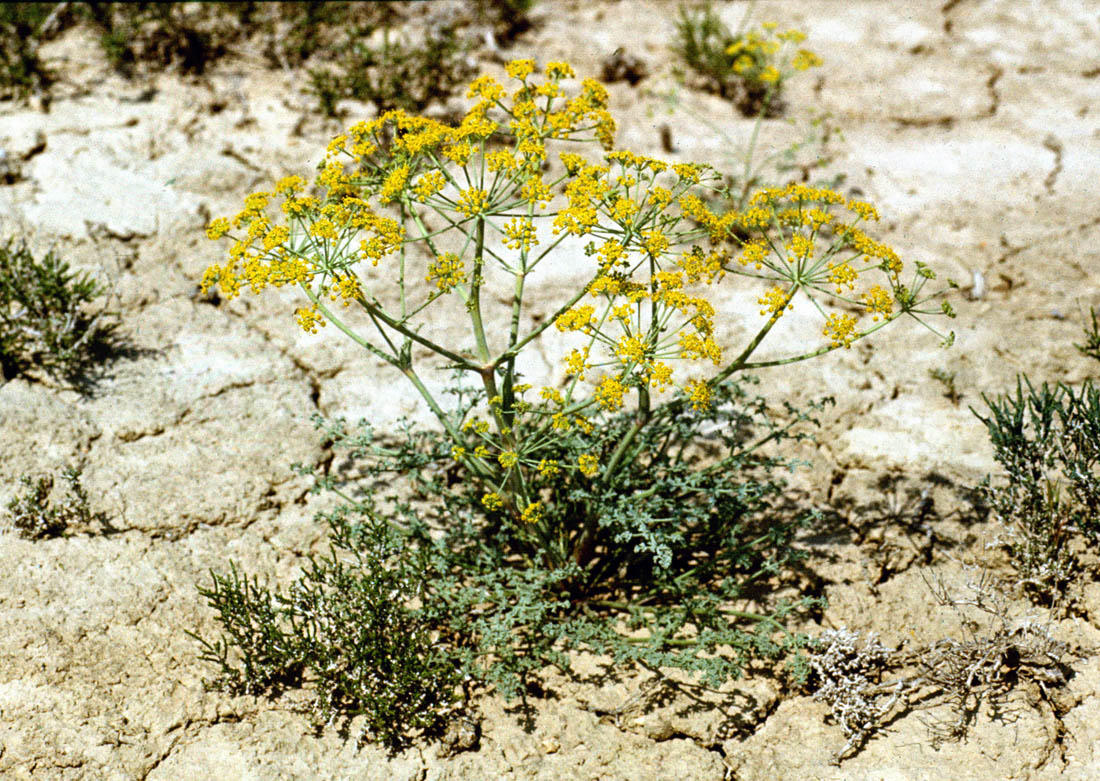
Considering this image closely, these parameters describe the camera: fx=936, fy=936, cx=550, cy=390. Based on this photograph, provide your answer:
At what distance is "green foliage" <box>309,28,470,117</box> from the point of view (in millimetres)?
5789

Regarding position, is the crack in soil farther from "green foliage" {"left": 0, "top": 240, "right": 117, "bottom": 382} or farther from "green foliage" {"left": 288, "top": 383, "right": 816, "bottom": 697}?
"green foliage" {"left": 0, "top": 240, "right": 117, "bottom": 382}

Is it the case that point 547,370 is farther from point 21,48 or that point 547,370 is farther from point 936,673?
point 21,48

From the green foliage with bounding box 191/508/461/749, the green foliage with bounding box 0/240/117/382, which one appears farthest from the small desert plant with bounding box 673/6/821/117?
the green foliage with bounding box 191/508/461/749

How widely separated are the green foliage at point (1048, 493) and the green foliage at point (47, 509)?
3550mm

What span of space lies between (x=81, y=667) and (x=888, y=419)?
349 cm

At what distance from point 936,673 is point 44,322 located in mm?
4018

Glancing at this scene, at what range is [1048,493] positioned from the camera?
3527mm

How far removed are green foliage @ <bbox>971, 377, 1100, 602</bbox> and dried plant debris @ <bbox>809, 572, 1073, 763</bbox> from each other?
0.24m

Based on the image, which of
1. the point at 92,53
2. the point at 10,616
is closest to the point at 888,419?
the point at 10,616

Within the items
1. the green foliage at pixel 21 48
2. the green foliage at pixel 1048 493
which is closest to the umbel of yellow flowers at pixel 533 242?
the green foliage at pixel 1048 493

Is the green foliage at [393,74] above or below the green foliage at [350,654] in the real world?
above

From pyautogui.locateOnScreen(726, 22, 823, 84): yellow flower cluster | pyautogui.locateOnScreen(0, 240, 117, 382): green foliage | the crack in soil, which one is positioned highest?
pyautogui.locateOnScreen(726, 22, 823, 84): yellow flower cluster

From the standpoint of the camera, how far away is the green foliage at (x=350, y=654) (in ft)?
10.5

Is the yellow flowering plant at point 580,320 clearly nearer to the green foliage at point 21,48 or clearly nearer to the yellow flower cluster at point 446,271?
the yellow flower cluster at point 446,271
